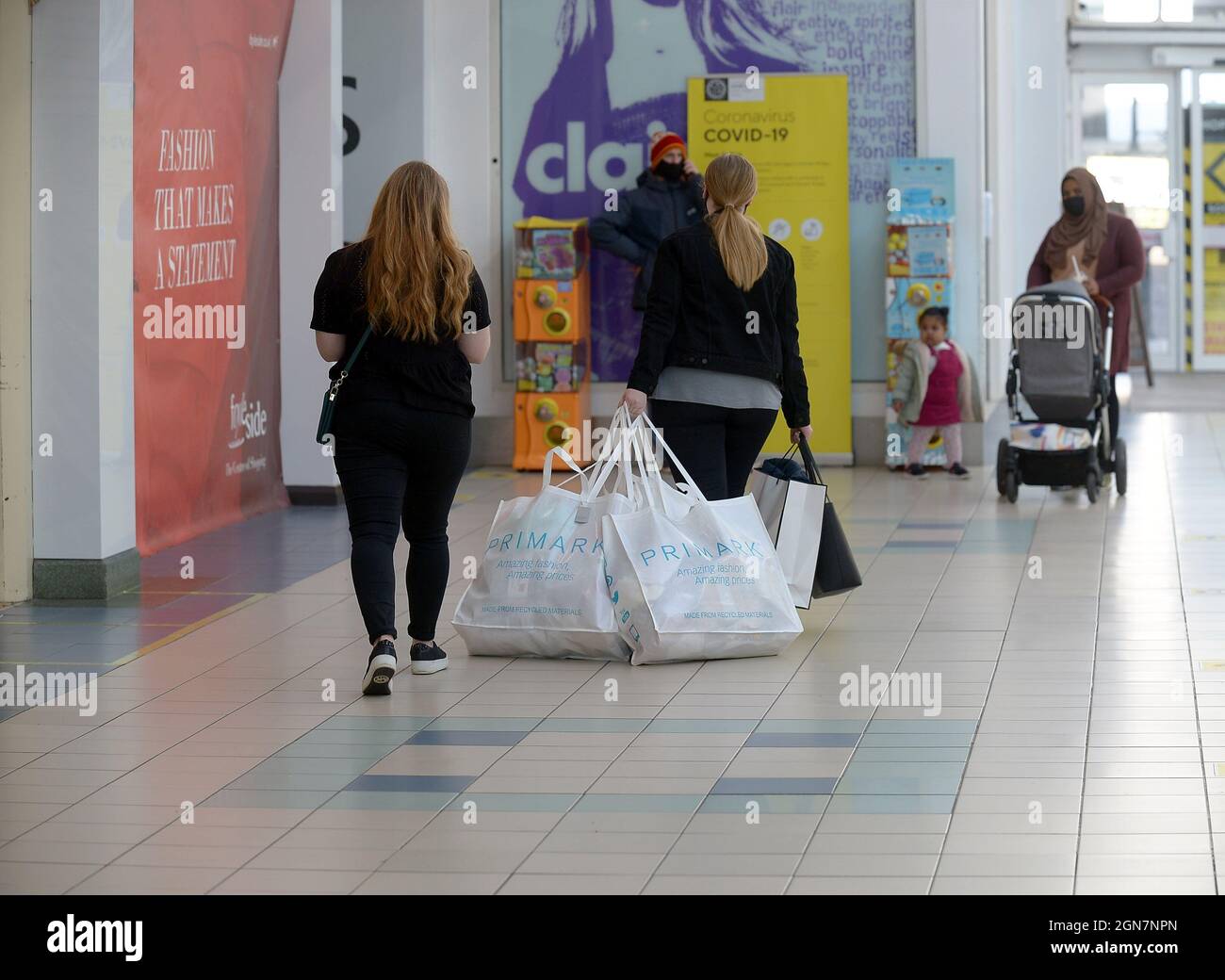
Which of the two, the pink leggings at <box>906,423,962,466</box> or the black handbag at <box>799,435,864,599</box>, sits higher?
the pink leggings at <box>906,423,962,466</box>

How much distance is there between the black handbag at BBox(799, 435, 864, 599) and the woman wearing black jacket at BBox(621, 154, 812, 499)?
0.84 ft

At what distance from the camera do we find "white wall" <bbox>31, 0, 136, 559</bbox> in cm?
748

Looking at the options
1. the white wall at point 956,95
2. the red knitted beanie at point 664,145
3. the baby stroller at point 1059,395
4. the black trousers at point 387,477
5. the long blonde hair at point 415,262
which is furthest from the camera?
the white wall at point 956,95

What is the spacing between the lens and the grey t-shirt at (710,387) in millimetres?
6500

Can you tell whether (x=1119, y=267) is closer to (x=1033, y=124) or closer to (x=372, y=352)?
(x=372, y=352)

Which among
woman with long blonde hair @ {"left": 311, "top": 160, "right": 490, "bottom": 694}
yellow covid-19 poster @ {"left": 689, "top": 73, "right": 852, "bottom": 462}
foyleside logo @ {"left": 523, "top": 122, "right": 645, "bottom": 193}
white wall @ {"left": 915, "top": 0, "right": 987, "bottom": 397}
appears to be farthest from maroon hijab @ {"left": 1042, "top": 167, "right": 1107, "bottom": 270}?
woman with long blonde hair @ {"left": 311, "top": 160, "right": 490, "bottom": 694}

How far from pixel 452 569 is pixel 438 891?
4374mm

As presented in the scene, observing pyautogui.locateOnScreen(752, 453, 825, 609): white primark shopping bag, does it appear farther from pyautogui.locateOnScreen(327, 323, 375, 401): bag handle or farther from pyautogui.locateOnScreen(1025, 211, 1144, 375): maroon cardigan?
pyautogui.locateOnScreen(1025, 211, 1144, 375): maroon cardigan

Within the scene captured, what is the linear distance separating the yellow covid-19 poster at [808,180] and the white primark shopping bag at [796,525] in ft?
17.4

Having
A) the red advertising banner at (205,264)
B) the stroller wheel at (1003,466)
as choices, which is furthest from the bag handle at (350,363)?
the stroller wheel at (1003,466)

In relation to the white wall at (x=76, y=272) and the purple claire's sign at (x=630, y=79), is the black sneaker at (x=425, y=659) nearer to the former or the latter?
the white wall at (x=76, y=272)
